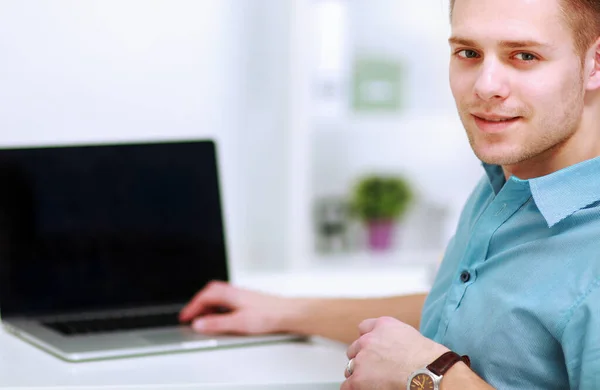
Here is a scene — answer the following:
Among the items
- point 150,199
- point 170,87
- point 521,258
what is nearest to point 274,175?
point 170,87

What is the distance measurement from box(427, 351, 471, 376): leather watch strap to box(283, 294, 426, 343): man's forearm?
1.17 feet

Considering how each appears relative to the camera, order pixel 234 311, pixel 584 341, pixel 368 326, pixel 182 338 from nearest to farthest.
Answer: pixel 584 341 < pixel 368 326 < pixel 182 338 < pixel 234 311

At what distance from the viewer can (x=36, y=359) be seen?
1262mm

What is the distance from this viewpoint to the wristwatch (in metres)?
1.03

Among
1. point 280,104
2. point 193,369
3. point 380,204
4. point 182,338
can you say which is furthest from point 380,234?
point 193,369

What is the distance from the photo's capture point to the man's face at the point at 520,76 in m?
1.06

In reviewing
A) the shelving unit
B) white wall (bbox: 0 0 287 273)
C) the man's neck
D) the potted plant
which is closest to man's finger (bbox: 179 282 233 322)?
the man's neck

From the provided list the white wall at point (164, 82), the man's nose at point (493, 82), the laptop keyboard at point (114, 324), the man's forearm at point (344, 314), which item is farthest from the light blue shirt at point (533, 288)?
the white wall at point (164, 82)

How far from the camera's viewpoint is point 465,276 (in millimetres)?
1148

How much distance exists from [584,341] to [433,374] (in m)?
0.17

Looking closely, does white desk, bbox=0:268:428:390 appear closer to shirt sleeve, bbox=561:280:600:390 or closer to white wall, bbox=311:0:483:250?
shirt sleeve, bbox=561:280:600:390

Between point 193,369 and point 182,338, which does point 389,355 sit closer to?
point 193,369

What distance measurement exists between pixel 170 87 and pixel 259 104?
1.04 feet

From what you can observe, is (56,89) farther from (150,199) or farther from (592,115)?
(592,115)
